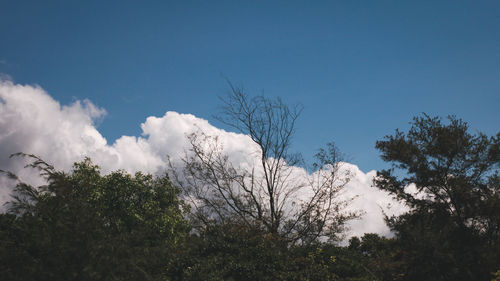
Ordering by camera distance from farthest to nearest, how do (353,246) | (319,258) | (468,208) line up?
1. (353,246)
2. (468,208)
3. (319,258)

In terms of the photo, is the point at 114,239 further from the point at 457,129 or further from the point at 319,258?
the point at 457,129

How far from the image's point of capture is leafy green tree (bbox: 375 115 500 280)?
508 inches

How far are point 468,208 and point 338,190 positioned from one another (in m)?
6.22

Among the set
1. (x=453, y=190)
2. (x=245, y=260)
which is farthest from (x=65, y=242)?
(x=453, y=190)

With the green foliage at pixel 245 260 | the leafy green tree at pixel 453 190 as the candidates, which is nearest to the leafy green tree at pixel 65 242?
the green foliage at pixel 245 260

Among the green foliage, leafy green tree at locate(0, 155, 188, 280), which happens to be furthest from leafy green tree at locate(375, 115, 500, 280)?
leafy green tree at locate(0, 155, 188, 280)

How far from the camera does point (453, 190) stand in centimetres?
1487

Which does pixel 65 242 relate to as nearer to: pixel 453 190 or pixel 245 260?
pixel 245 260

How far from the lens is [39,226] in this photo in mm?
6207

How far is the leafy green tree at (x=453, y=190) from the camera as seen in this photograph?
12.9m

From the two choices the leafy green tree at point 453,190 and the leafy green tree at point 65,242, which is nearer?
the leafy green tree at point 65,242

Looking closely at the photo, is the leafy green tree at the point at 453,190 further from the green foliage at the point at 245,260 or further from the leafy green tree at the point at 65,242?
the leafy green tree at the point at 65,242

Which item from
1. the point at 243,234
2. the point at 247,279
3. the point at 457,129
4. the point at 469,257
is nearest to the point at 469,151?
the point at 457,129

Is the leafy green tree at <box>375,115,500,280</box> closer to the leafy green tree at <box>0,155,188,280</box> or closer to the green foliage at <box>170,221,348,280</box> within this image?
the green foliage at <box>170,221,348,280</box>
